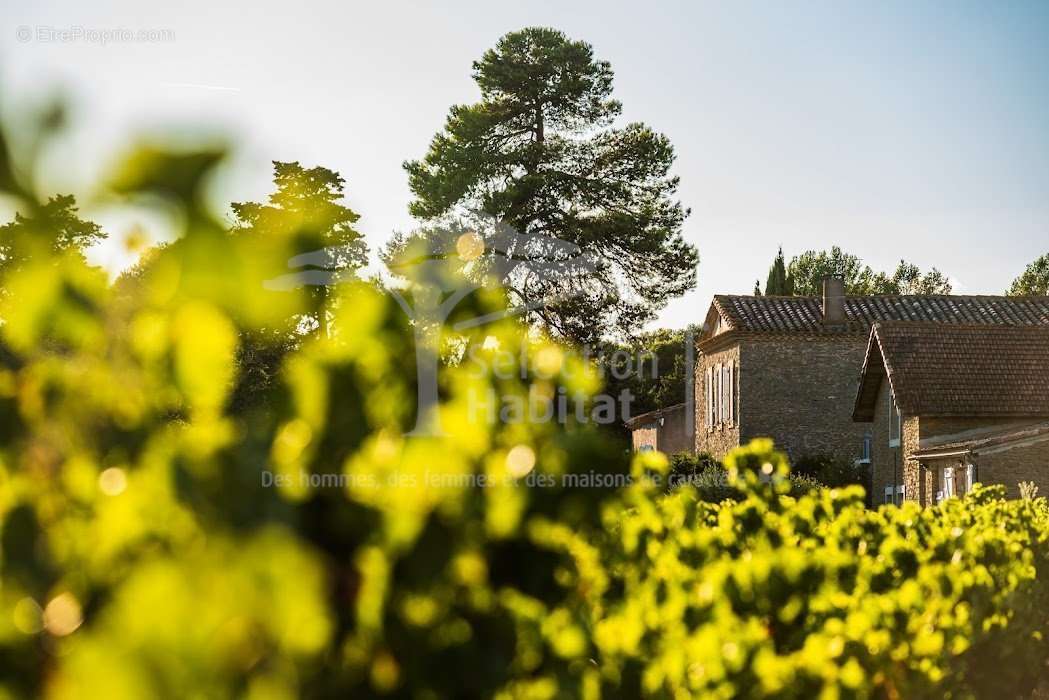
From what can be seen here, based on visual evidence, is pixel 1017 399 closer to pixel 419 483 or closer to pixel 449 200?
pixel 449 200

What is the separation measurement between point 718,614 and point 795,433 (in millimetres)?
38619

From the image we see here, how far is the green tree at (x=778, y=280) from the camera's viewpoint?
69.1 meters

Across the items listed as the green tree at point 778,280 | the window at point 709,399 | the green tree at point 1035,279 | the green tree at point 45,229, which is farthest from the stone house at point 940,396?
the green tree at point 1035,279

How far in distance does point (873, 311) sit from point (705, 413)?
7.07m

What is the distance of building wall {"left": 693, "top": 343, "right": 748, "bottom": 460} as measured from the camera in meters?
41.1

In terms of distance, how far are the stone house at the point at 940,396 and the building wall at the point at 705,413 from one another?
6571 mm

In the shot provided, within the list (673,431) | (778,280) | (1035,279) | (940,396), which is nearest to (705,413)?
(673,431)

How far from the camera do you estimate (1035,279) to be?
A: 7988cm

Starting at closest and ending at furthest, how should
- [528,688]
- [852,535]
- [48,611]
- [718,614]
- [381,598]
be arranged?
[48,611], [381,598], [528,688], [718,614], [852,535]

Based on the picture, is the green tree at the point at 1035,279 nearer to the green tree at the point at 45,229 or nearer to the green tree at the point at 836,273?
the green tree at the point at 836,273

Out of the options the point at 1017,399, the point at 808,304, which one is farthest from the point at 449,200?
the point at 1017,399

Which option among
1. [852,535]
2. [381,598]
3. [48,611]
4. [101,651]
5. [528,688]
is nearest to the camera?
[101,651]

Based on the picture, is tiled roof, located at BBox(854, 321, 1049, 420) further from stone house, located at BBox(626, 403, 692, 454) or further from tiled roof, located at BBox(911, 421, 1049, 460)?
stone house, located at BBox(626, 403, 692, 454)

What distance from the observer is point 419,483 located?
5.78 feet
